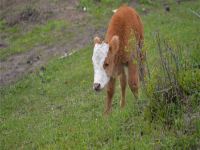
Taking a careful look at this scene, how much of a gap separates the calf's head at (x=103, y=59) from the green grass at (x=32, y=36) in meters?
9.18

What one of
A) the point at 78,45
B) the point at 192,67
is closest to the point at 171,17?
the point at 78,45

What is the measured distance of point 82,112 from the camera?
A: 1180cm

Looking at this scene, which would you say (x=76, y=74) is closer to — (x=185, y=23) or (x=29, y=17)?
(x=185, y=23)

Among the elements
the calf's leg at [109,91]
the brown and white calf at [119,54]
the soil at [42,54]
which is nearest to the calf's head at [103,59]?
the brown and white calf at [119,54]

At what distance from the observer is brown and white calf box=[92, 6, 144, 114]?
9984 millimetres

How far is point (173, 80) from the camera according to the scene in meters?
8.07

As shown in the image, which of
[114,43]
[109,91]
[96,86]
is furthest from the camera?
[109,91]

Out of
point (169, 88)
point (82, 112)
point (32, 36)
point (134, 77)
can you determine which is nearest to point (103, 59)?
point (134, 77)

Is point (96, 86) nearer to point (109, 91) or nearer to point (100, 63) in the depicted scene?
point (100, 63)

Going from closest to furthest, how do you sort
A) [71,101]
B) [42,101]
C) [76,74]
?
[71,101], [42,101], [76,74]

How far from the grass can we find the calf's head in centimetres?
73

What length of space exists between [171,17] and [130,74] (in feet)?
31.1

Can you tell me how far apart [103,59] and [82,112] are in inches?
86.0

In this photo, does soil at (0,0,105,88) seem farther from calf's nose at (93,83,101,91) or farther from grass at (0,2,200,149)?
calf's nose at (93,83,101,91)
